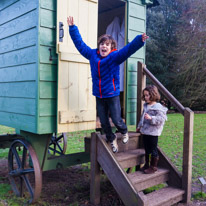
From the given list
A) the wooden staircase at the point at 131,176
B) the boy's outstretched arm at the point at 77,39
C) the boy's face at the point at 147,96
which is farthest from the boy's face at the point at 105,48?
the wooden staircase at the point at 131,176

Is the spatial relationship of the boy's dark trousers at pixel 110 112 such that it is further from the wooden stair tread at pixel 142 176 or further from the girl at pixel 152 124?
the wooden stair tread at pixel 142 176

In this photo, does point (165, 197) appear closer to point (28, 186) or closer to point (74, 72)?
point (28, 186)

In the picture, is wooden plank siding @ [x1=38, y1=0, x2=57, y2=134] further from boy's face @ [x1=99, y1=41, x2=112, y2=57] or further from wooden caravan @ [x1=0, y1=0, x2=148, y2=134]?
boy's face @ [x1=99, y1=41, x2=112, y2=57]

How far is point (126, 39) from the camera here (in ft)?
14.4

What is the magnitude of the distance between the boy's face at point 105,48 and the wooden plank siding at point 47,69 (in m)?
0.64

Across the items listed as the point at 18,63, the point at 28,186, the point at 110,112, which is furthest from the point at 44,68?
the point at 28,186

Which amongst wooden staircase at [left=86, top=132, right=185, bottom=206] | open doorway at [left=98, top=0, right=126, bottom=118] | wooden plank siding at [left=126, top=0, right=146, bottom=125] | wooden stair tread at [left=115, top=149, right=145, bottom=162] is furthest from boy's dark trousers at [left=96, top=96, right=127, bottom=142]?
open doorway at [left=98, top=0, right=126, bottom=118]

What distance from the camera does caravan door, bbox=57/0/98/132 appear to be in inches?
137

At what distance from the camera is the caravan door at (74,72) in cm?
348

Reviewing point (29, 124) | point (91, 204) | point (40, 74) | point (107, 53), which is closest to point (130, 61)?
point (107, 53)

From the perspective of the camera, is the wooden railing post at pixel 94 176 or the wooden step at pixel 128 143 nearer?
the wooden railing post at pixel 94 176

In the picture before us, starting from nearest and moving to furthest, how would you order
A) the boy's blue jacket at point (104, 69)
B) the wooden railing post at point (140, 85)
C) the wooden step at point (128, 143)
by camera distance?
the boy's blue jacket at point (104, 69)
the wooden step at point (128, 143)
the wooden railing post at point (140, 85)

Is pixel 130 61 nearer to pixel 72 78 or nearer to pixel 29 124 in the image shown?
pixel 72 78

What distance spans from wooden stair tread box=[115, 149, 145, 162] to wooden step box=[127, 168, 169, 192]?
23 cm
